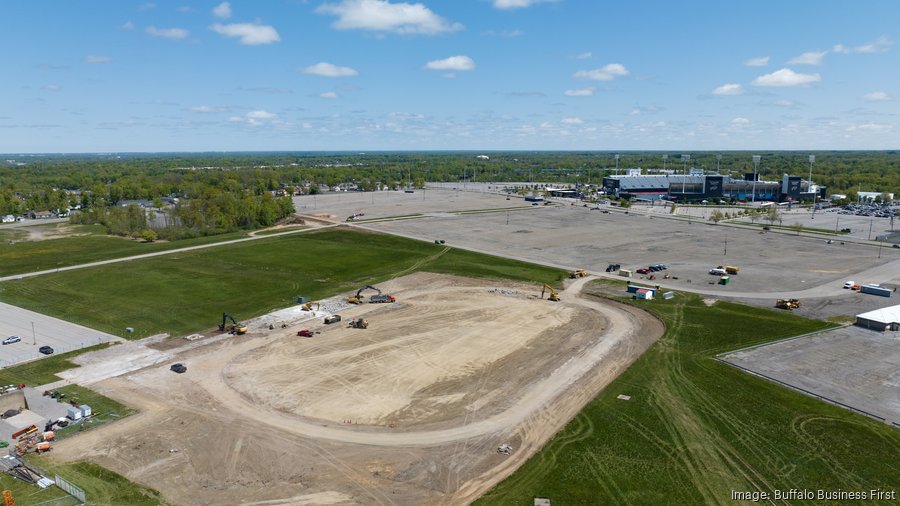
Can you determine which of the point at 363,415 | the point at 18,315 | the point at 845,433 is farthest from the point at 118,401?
the point at 845,433

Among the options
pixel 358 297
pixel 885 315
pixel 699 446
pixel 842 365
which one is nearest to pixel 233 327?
pixel 358 297

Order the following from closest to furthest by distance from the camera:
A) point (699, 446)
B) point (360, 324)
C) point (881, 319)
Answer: point (699, 446) → point (881, 319) → point (360, 324)

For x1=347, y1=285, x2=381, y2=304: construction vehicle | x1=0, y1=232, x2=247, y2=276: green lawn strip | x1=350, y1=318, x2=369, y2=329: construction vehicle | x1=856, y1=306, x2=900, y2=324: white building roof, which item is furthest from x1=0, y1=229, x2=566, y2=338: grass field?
x1=856, y1=306, x2=900, y2=324: white building roof

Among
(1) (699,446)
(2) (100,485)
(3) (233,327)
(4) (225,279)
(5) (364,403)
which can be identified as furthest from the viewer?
(4) (225,279)

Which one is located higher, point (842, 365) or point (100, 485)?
point (842, 365)

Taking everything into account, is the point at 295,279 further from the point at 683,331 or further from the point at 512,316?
the point at 683,331

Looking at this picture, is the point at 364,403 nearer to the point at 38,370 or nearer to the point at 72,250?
the point at 38,370

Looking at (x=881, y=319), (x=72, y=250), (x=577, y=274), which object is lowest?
(x=72, y=250)
